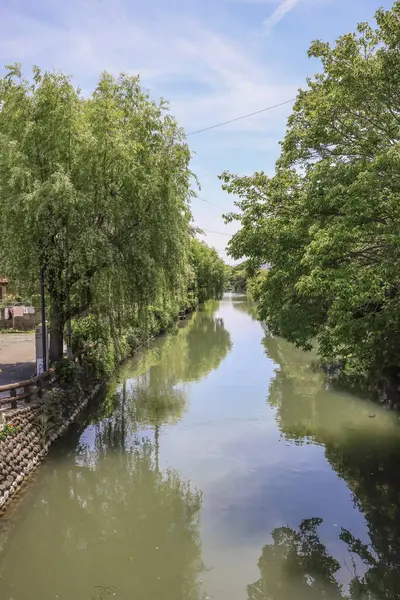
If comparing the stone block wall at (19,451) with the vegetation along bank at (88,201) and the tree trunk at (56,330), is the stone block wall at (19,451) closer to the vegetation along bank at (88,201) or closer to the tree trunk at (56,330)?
the vegetation along bank at (88,201)

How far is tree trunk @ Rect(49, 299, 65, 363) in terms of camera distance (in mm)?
15297

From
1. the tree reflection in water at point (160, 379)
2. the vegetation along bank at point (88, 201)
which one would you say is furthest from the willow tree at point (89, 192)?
the tree reflection in water at point (160, 379)

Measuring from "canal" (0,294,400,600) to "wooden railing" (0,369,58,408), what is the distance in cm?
158

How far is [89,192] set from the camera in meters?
13.7

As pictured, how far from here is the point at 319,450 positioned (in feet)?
41.5

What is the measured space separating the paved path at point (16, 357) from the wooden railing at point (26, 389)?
1.64 m

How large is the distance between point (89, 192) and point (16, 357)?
901cm

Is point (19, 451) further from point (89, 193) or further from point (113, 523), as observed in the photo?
point (89, 193)

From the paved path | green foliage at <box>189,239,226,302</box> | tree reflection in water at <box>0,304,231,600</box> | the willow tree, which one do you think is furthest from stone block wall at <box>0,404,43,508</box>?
green foliage at <box>189,239,226,302</box>

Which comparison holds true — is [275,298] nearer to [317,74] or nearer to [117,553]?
[317,74]

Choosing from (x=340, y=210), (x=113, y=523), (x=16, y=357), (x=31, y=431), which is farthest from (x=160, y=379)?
(x=340, y=210)

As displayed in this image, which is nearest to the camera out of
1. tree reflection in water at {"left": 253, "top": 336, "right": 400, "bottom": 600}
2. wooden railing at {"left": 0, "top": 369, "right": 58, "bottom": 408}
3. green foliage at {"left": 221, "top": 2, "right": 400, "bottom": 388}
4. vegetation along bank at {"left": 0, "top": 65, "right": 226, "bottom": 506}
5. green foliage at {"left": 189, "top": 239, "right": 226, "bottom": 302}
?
tree reflection in water at {"left": 253, "top": 336, "right": 400, "bottom": 600}

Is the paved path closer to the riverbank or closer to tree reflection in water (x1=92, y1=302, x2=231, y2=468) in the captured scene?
the riverbank

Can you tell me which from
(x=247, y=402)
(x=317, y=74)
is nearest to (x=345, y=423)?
(x=247, y=402)
